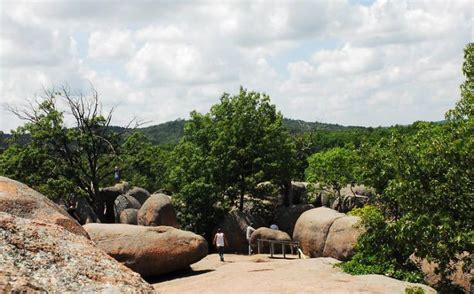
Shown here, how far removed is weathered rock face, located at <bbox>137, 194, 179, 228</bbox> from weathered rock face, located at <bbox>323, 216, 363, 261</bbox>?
11.7m

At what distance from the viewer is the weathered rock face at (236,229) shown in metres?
36.2

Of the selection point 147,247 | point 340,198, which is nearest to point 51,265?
point 147,247

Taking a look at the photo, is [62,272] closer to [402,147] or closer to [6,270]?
[6,270]

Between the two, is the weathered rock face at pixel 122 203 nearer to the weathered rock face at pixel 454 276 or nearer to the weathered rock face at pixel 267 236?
the weathered rock face at pixel 267 236

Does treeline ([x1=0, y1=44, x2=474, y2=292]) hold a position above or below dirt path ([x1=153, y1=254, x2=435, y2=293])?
above

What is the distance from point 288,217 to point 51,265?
34.0m

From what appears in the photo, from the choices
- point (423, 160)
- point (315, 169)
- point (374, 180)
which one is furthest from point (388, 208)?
point (315, 169)

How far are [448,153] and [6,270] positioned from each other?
50.1 feet

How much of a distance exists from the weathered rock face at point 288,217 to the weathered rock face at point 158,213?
26.4 feet

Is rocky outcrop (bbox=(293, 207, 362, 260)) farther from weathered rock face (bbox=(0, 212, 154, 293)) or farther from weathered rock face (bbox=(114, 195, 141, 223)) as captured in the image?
weathered rock face (bbox=(0, 212, 154, 293))

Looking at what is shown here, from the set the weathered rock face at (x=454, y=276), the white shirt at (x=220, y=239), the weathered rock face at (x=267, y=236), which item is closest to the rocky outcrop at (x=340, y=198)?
the weathered rock face at (x=267, y=236)

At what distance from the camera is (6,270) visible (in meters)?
5.17

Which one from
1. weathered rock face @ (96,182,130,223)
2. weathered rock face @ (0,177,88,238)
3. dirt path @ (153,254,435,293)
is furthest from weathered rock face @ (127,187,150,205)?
weathered rock face @ (0,177,88,238)

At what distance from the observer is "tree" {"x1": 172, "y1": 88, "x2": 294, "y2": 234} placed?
1512 inches
